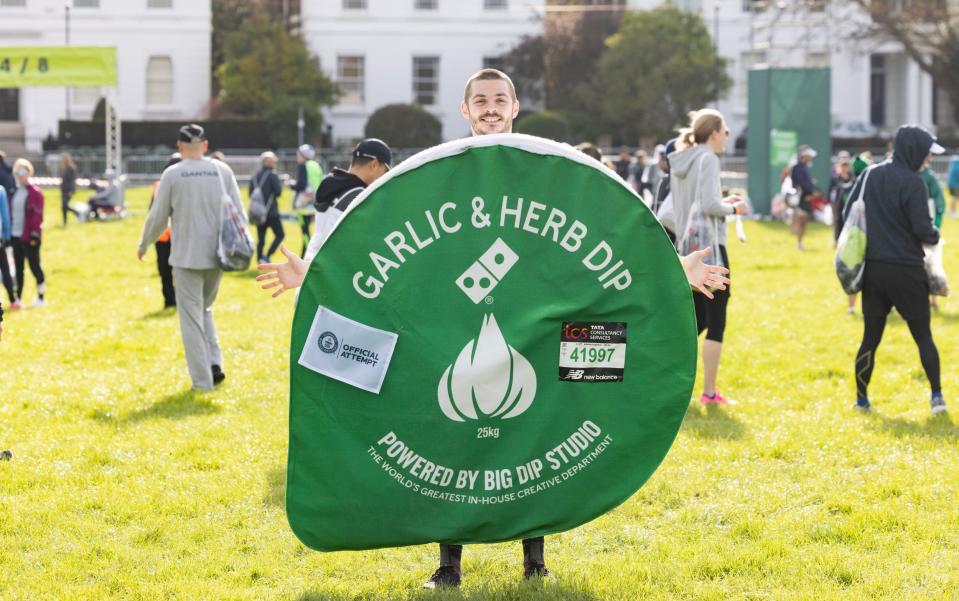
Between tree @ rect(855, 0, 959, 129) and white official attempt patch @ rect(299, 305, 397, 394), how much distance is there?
5087cm

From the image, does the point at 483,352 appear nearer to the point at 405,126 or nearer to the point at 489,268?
the point at 489,268

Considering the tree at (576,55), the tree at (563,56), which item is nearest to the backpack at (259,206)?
the tree at (576,55)

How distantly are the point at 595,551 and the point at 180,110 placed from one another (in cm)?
5725

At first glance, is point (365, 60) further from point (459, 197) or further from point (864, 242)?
point (459, 197)

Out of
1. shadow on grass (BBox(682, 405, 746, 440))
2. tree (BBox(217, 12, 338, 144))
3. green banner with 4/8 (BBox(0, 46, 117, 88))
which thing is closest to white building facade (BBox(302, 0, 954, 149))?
tree (BBox(217, 12, 338, 144))

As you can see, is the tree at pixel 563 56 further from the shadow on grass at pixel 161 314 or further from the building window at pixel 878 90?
the shadow on grass at pixel 161 314

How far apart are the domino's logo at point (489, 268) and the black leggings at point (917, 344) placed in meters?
5.53

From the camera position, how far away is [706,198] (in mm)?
9961

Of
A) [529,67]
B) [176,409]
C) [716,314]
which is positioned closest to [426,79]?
A: [529,67]

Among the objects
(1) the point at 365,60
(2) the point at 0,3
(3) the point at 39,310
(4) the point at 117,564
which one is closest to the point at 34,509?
(4) the point at 117,564

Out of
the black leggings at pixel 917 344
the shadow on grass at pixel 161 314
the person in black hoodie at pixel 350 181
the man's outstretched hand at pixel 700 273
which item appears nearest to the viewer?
the man's outstretched hand at pixel 700 273

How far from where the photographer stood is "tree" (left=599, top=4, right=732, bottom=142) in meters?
54.6

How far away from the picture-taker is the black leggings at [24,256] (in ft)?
57.0

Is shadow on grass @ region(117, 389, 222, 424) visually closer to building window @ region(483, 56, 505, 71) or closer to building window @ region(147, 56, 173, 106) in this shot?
building window @ region(483, 56, 505, 71)
